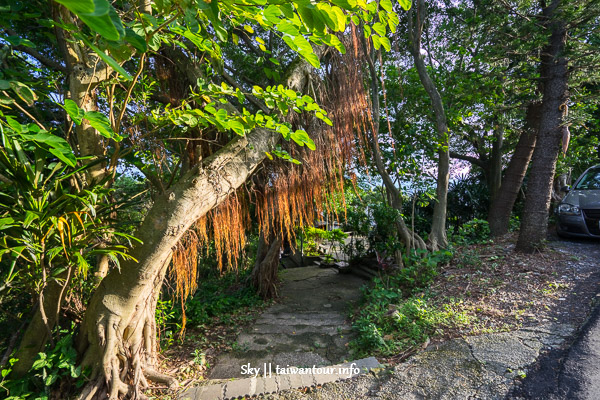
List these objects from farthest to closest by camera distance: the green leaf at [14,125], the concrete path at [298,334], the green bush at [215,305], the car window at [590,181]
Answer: the car window at [590,181]
the green bush at [215,305]
the concrete path at [298,334]
the green leaf at [14,125]

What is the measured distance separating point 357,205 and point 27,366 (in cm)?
605

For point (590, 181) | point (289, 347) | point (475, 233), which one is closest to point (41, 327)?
point (289, 347)

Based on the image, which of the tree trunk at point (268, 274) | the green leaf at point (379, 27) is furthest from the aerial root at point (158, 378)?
the tree trunk at point (268, 274)

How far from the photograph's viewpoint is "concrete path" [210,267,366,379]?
3.12m

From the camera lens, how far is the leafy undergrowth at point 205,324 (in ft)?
9.83

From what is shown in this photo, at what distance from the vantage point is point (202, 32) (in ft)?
6.41

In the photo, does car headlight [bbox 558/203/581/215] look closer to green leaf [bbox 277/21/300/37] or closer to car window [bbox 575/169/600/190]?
car window [bbox 575/169/600/190]

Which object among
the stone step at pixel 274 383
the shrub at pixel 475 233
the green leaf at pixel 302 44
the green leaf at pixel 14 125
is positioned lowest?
the stone step at pixel 274 383

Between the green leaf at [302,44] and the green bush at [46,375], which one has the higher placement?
the green leaf at [302,44]

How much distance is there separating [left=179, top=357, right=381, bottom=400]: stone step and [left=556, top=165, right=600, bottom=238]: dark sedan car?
518cm

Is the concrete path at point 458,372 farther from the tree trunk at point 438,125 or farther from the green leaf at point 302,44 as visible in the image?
the tree trunk at point 438,125

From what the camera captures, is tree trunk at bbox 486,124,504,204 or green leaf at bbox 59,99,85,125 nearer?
green leaf at bbox 59,99,85,125

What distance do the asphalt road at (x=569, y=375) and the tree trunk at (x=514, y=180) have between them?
4576 millimetres

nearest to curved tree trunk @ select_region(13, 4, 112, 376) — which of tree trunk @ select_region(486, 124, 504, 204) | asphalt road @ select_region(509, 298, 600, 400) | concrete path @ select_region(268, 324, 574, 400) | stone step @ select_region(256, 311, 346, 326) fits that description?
concrete path @ select_region(268, 324, 574, 400)
